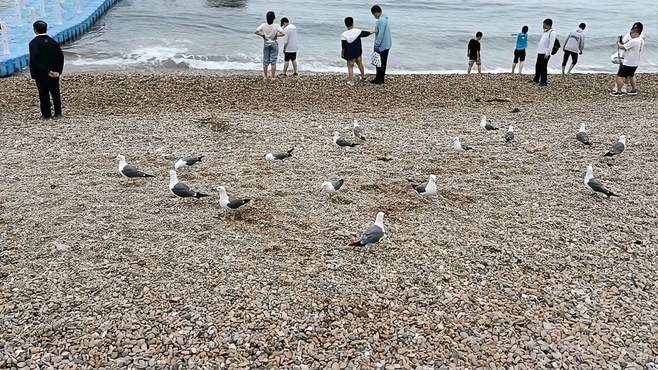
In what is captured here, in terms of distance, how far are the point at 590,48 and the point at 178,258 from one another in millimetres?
24784

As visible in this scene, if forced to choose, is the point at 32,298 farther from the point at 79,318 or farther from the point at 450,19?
the point at 450,19

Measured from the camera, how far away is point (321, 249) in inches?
221

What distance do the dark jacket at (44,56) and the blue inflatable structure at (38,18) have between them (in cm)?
642

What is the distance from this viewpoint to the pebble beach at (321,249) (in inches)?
166

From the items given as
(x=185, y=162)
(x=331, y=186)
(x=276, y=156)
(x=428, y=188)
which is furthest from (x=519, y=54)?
(x=185, y=162)

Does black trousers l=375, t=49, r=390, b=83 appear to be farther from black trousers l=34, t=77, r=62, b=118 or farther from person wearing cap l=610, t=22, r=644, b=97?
black trousers l=34, t=77, r=62, b=118

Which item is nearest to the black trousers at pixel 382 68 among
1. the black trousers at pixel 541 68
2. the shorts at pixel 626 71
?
the black trousers at pixel 541 68

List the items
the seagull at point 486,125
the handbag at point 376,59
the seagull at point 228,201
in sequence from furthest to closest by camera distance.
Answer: the handbag at point 376,59
the seagull at point 486,125
the seagull at point 228,201

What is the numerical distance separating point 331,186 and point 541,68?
9.57 metres

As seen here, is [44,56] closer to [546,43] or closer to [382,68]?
[382,68]

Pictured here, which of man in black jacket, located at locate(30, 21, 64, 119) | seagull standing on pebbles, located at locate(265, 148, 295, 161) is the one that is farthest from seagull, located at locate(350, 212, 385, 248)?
man in black jacket, located at locate(30, 21, 64, 119)

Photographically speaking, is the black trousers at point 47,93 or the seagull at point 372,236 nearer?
the seagull at point 372,236

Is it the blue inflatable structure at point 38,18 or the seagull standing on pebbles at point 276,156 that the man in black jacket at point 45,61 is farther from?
the blue inflatable structure at point 38,18

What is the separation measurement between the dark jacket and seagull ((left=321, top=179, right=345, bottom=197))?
5494 millimetres
